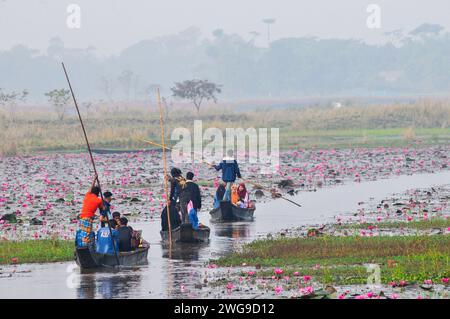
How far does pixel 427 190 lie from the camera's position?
39.0m

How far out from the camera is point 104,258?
71.9 ft

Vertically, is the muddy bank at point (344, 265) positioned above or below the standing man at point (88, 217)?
below

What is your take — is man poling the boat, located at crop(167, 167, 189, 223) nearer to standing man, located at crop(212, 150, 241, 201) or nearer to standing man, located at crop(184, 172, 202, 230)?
standing man, located at crop(184, 172, 202, 230)

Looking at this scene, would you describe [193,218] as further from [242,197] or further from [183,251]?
[242,197]

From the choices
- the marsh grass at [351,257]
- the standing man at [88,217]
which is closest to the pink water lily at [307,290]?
the marsh grass at [351,257]

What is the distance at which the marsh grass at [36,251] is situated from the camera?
2348cm

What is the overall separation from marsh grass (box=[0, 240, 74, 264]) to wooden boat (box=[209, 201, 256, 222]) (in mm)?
6510

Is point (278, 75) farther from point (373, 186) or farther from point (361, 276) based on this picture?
point (361, 276)

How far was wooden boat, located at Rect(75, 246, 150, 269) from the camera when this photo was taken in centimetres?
2152

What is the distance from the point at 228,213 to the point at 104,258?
389 inches

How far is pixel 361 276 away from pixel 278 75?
172 meters

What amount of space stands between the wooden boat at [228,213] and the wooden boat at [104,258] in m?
8.68

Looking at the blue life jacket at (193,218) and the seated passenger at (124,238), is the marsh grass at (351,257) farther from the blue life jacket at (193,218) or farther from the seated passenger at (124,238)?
the seated passenger at (124,238)

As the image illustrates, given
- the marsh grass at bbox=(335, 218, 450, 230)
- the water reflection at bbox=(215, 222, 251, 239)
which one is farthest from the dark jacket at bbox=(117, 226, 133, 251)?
the marsh grass at bbox=(335, 218, 450, 230)
